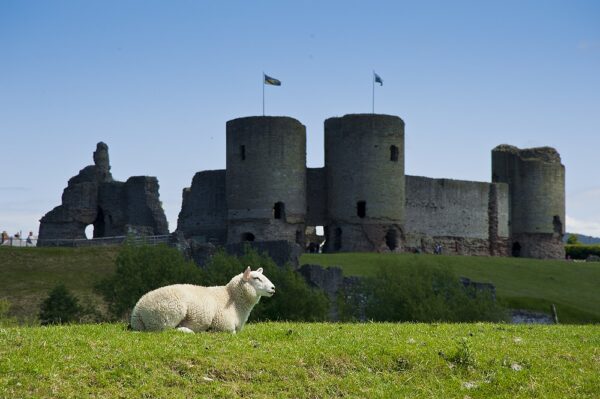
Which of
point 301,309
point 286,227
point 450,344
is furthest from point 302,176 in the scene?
point 450,344

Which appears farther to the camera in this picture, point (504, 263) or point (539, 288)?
point (504, 263)

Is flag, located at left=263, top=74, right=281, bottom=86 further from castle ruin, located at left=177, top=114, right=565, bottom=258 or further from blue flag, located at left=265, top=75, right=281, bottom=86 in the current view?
castle ruin, located at left=177, top=114, right=565, bottom=258

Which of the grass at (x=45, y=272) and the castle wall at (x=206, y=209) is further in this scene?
the castle wall at (x=206, y=209)

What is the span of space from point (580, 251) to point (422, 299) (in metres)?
52.2

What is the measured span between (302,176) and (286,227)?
135 inches

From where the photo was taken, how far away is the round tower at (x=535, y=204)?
70.6 m

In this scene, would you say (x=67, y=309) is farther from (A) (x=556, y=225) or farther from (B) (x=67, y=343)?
(A) (x=556, y=225)

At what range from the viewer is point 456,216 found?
65.9 m

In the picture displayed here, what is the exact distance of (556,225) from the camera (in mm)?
71625

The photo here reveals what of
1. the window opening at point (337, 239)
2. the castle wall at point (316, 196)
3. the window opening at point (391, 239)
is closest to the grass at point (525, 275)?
the window opening at point (391, 239)

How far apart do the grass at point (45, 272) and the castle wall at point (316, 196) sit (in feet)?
45.7

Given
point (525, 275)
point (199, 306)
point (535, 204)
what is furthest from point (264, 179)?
point (199, 306)

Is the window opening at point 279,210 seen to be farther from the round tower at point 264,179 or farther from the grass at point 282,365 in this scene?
the grass at point 282,365

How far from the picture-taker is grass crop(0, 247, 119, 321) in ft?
136
